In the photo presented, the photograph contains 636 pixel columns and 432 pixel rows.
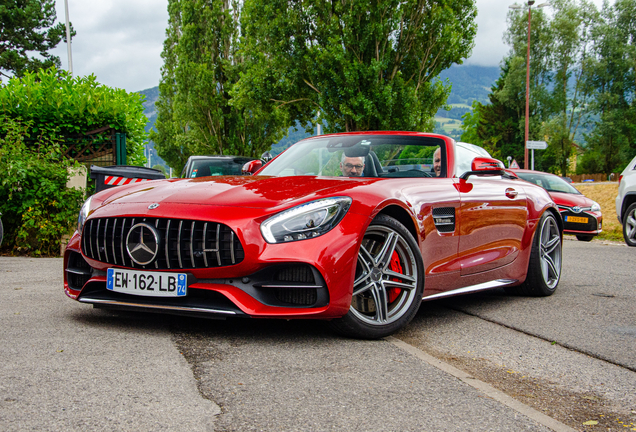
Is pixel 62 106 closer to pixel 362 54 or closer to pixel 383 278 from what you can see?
pixel 383 278

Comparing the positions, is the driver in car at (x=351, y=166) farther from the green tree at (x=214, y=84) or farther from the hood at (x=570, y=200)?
the green tree at (x=214, y=84)

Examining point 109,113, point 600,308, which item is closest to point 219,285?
point 600,308

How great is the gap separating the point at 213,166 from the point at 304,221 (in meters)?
10.3

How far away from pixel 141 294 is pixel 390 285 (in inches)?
55.9

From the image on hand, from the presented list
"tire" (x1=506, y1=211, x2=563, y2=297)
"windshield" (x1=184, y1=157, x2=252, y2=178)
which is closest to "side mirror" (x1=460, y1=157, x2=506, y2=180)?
"tire" (x1=506, y1=211, x2=563, y2=297)

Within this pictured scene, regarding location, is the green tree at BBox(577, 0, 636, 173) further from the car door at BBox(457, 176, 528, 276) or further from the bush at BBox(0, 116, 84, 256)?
the car door at BBox(457, 176, 528, 276)

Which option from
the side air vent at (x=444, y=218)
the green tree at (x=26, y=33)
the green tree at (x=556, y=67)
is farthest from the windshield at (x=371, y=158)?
the green tree at (x=556, y=67)

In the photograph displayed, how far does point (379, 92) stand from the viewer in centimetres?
2220

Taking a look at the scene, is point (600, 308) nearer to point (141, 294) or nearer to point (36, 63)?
point (141, 294)

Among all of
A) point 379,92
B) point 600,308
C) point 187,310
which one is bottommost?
point 600,308

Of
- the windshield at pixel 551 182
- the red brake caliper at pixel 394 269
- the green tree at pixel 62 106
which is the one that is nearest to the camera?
the red brake caliper at pixel 394 269

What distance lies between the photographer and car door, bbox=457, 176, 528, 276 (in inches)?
175

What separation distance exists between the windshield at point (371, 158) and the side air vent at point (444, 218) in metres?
0.42

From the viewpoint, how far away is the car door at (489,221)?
14.6 feet
